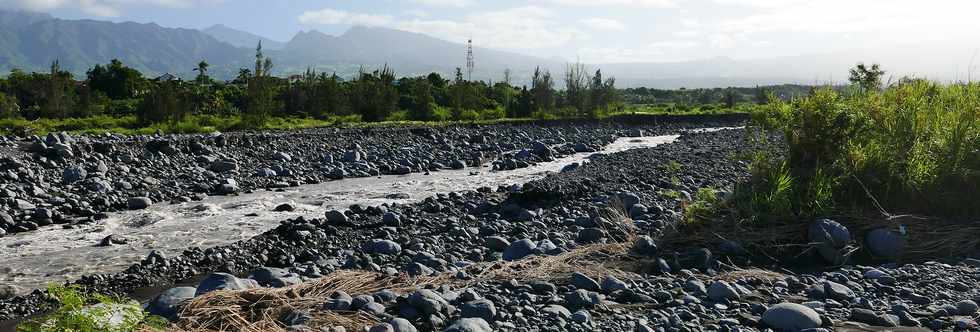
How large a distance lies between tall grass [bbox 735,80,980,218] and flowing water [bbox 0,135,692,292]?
6.23m

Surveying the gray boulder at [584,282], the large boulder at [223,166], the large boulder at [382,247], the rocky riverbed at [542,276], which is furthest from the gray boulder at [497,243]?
the large boulder at [223,166]

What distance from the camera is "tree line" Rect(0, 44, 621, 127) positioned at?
23391mm

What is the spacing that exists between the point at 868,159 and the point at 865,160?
0.03 meters

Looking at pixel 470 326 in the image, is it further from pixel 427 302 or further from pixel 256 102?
pixel 256 102

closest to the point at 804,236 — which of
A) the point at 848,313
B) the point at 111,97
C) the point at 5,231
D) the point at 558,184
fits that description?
the point at 848,313

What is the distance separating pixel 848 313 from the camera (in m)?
3.66

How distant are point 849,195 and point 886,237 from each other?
73cm

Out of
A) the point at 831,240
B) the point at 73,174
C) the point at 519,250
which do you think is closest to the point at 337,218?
the point at 519,250

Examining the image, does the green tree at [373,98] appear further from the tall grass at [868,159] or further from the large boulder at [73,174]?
the tall grass at [868,159]

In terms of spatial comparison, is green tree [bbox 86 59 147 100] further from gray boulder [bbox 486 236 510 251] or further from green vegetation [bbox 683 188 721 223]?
green vegetation [bbox 683 188 721 223]

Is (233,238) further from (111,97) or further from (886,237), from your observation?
(111,97)

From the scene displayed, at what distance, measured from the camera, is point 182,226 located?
9008 mm

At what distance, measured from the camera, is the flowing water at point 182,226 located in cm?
705

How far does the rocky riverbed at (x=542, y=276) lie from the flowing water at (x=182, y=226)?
521mm
